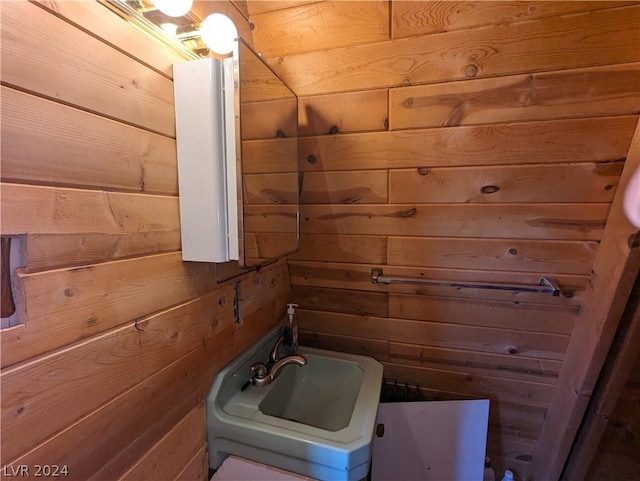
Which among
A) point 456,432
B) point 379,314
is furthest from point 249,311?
point 456,432

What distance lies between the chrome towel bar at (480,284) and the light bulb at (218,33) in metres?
0.92

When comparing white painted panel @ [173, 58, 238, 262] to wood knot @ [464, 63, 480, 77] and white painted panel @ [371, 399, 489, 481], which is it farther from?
white painted panel @ [371, 399, 489, 481]

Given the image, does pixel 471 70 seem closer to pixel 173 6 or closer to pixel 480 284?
pixel 480 284

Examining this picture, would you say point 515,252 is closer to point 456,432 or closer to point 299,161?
point 456,432

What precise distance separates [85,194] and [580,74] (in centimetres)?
137

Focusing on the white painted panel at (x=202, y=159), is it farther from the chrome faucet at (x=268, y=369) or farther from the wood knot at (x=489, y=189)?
the wood knot at (x=489, y=189)

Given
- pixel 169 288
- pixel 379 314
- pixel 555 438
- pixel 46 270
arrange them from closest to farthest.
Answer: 1. pixel 46 270
2. pixel 169 288
3. pixel 555 438
4. pixel 379 314

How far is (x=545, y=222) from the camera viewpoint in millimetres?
1046

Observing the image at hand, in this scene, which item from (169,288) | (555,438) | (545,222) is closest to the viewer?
(169,288)

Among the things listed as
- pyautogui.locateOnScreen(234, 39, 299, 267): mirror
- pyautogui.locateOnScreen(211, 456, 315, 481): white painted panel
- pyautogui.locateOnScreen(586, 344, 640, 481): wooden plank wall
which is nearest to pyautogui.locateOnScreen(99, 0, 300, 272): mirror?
pyautogui.locateOnScreen(234, 39, 299, 267): mirror

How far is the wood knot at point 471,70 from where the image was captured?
1005 mm

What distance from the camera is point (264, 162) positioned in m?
0.99

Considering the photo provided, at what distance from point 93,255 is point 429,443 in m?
1.38

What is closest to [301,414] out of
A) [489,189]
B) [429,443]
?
[429,443]
